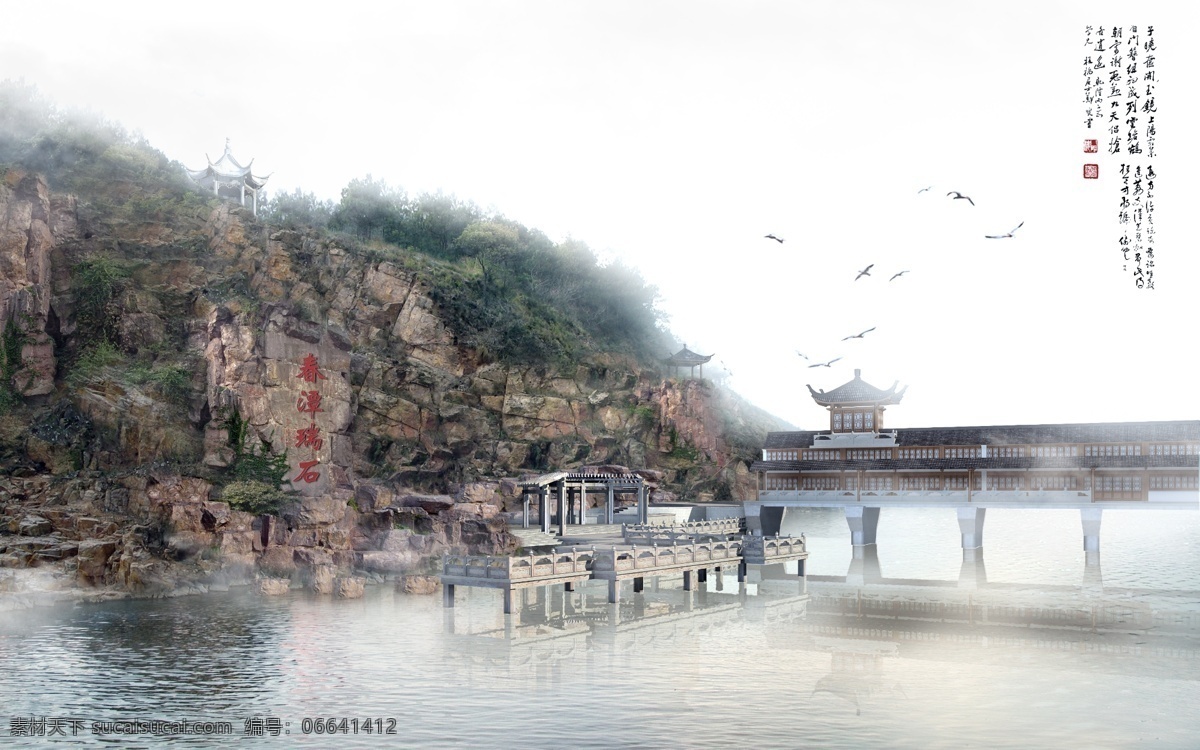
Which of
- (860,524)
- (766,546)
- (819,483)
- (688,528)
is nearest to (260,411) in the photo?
(688,528)

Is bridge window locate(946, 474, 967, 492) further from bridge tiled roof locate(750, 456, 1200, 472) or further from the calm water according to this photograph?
the calm water

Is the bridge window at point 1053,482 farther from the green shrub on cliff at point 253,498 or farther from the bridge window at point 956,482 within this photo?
the green shrub on cliff at point 253,498

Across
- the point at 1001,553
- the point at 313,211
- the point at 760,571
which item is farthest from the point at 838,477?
the point at 313,211

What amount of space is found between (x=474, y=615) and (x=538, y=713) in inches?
638

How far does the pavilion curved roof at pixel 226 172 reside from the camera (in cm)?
8750

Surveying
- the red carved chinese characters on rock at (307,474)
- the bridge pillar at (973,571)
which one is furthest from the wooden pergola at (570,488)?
the bridge pillar at (973,571)

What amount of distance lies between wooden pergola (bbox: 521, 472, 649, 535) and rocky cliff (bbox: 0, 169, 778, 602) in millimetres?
Result: 2513

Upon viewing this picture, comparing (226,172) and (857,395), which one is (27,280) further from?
(857,395)

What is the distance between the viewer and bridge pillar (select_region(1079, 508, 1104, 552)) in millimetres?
60938

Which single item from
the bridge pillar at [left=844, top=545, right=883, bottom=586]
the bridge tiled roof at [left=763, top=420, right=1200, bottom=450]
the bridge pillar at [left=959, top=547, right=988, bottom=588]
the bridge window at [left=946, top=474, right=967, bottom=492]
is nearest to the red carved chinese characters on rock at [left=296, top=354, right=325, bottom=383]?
the bridge pillar at [left=844, top=545, right=883, bottom=586]

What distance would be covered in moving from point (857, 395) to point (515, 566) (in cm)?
3809

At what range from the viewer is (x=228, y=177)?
8775cm

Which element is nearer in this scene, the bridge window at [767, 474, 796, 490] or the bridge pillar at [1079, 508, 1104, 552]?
the bridge pillar at [1079, 508, 1104, 552]

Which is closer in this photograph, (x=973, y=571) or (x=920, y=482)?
(x=973, y=571)
